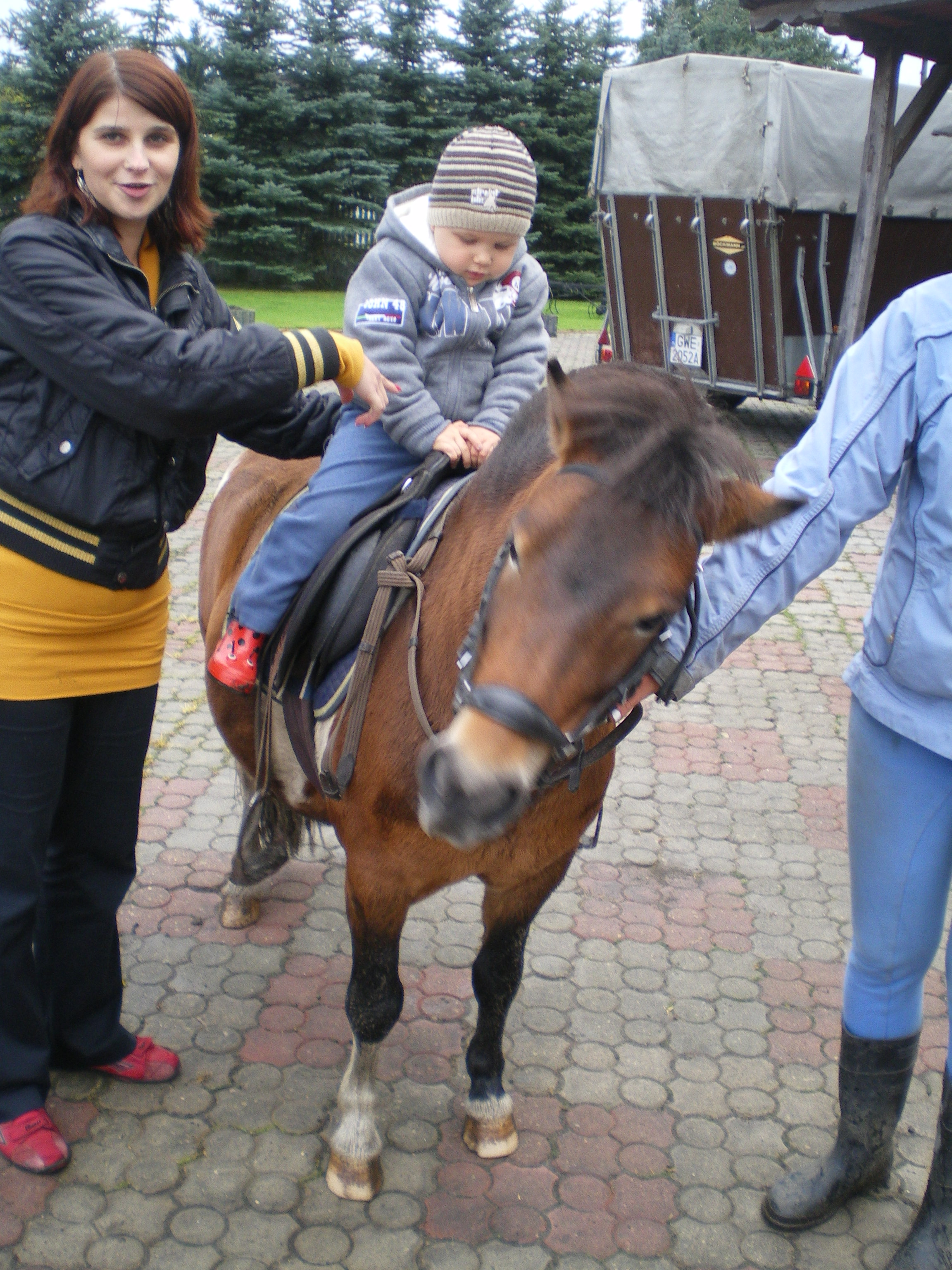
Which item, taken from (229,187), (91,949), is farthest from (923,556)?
(229,187)

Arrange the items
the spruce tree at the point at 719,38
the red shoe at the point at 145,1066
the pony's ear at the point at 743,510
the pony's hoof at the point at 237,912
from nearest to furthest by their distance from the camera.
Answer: the pony's ear at the point at 743,510 → the red shoe at the point at 145,1066 → the pony's hoof at the point at 237,912 → the spruce tree at the point at 719,38

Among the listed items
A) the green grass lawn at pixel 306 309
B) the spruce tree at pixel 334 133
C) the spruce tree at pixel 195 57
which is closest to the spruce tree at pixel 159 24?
the spruce tree at pixel 195 57

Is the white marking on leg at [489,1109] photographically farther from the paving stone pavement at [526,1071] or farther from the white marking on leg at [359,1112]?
the white marking on leg at [359,1112]

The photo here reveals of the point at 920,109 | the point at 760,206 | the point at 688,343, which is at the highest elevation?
the point at 920,109

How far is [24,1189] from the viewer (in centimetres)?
260

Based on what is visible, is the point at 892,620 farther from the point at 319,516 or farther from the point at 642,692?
the point at 319,516

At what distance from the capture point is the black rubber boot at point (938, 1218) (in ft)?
7.38

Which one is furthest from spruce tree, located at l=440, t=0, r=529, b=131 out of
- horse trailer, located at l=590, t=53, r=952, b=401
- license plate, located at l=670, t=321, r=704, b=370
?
license plate, located at l=670, t=321, r=704, b=370

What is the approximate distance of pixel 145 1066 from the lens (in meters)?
2.99

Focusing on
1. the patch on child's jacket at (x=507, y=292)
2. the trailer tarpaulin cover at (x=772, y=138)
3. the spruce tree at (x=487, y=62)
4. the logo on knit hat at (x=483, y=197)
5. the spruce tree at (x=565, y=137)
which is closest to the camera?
the logo on knit hat at (x=483, y=197)

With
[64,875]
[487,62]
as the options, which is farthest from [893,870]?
[487,62]

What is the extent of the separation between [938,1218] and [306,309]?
21684mm

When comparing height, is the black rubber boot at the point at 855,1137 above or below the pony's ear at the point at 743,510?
below

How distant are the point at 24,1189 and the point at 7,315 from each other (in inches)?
81.0
